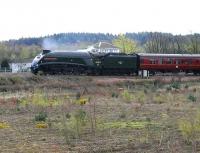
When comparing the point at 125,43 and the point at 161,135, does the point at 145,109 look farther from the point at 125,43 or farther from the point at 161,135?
the point at 125,43

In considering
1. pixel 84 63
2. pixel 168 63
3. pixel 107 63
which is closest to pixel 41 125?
pixel 84 63

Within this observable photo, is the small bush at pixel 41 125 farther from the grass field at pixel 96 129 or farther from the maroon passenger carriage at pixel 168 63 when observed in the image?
the maroon passenger carriage at pixel 168 63

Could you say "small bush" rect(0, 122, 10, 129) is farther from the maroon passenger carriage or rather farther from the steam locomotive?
the maroon passenger carriage

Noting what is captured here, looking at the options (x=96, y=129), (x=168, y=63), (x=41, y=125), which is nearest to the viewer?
(x=96, y=129)

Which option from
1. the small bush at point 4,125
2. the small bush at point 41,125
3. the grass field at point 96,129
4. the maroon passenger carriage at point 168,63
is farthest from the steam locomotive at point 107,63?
the small bush at point 41,125

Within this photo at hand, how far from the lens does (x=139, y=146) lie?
12.3 meters

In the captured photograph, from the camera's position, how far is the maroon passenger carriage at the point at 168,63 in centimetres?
5603

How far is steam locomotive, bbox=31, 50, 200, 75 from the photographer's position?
5181cm

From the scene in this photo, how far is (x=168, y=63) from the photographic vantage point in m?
56.5

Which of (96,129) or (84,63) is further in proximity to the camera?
(84,63)

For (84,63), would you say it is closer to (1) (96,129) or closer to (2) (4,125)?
(2) (4,125)

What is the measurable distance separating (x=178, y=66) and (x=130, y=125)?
1627 inches

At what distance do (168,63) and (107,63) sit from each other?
7217 mm

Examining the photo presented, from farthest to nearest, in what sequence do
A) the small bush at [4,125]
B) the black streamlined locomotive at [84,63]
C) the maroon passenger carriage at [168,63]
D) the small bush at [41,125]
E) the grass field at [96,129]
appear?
1. the maroon passenger carriage at [168,63]
2. the black streamlined locomotive at [84,63]
3. the small bush at [41,125]
4. the small bush at [4,125]
5. the grass field at [96,129]
